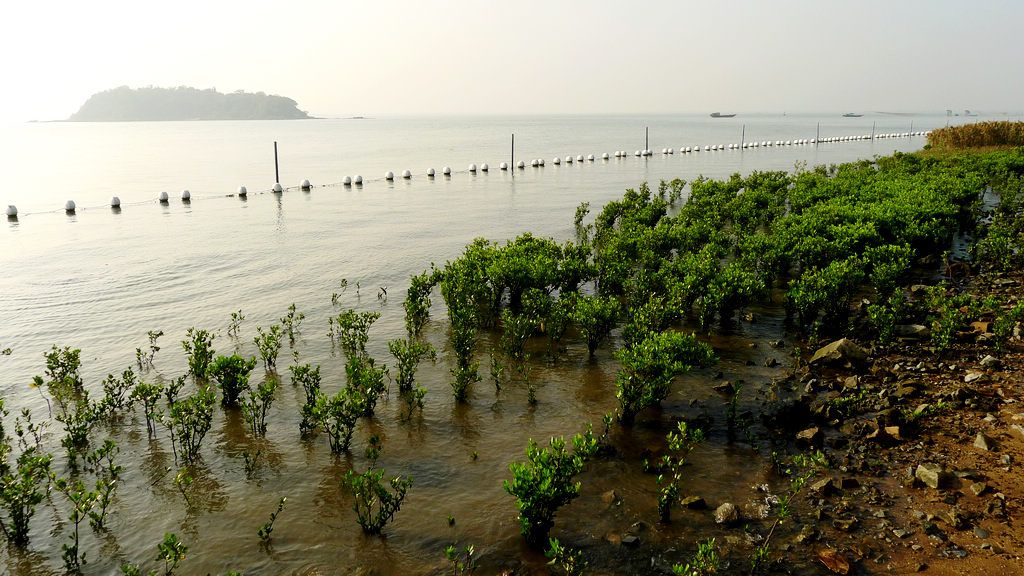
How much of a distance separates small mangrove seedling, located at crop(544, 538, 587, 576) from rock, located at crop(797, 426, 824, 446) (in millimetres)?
3801

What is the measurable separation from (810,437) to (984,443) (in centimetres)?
198

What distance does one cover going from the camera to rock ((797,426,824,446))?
796 centimetres

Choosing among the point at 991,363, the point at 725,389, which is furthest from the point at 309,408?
the point at 991,363

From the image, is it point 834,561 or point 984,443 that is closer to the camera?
point 834,561

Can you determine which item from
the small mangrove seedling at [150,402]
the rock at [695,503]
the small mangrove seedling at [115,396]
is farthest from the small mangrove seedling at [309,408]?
the rock at [695,503]

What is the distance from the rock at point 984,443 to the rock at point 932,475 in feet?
2.85

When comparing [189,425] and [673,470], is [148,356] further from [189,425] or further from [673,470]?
[673,470]

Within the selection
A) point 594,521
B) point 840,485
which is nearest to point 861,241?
point 840,485

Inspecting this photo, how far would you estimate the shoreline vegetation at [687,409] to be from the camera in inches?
243

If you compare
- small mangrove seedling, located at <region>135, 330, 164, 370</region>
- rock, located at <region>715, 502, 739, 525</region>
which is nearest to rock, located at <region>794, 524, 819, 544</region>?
rock, located at <region>715, 502, 739, 525</region>

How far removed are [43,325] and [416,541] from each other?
12.2 meters

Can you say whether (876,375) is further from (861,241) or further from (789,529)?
(861,241)

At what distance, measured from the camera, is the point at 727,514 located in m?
6.56

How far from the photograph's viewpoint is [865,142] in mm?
87438
